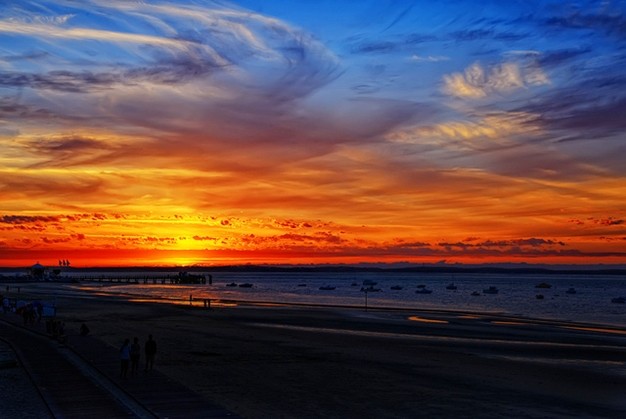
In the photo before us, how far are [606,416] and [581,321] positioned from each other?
2064 inches

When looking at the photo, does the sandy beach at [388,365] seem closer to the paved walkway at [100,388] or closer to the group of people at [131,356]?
the paved walkway at [100,388]

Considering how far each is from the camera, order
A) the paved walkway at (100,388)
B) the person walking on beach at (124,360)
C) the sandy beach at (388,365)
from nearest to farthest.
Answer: the paved walkway at (100,388)
the sandy beach at (388,365)
the person walking on beach at (124,360)

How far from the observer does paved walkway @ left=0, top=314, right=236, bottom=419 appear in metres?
22.7

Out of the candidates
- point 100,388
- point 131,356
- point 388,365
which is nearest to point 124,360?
point 131,356

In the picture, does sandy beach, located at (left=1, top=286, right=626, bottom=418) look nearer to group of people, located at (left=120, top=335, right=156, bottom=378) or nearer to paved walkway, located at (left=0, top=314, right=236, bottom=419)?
paved walkway, located at (left=0, top=314, right=236, bottom=419)

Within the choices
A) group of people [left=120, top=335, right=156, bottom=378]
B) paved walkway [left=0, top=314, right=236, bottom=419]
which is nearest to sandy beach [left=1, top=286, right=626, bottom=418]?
paved walkway [left=0, top=314, right=236, bottom=419]

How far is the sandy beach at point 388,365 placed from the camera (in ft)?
89.0

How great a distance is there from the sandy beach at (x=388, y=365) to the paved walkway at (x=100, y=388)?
72.6 inches

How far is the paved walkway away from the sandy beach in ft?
6.05

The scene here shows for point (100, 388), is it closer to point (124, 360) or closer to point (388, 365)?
point (124, 360)

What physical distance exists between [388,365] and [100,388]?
56.5 feet

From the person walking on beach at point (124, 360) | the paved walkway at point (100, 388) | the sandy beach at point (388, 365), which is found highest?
the person walking on beach at point (124, 360)

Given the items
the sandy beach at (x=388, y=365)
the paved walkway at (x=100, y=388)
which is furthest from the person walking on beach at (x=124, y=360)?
the sandy beach at (x=388, y=365)

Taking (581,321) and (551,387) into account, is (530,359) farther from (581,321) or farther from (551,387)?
(581,321)
